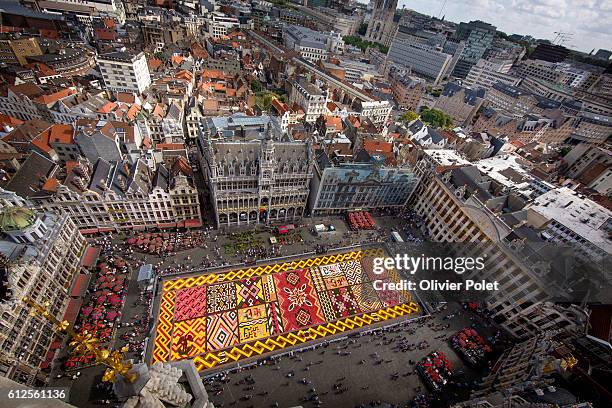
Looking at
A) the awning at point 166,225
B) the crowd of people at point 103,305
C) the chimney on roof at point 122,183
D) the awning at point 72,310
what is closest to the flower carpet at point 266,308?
the crowd of people at point 103,305

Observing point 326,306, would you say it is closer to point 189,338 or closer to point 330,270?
point 330,270

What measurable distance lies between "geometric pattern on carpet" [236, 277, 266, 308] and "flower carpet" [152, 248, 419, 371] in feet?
0.70

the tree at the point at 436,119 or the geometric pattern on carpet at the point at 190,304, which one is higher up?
the tree at the point at 436,119

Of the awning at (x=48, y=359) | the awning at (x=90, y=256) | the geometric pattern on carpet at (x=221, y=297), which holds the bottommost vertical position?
the awning at (x=48, y=359)

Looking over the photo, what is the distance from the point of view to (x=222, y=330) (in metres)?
55.2

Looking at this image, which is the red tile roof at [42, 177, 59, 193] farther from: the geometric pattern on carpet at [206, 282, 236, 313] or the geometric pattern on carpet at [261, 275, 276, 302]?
the geometric pattern on carpet at [261, 275, 276, 302]

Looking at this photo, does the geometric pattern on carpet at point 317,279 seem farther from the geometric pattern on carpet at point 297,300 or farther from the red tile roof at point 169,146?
the red tile roof at point 169,146

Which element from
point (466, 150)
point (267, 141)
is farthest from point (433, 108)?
point (267, 141)

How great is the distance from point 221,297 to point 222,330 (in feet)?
23.7

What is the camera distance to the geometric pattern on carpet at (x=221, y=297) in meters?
58.5

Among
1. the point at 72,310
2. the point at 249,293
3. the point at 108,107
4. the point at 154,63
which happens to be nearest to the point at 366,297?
the point at 249,293

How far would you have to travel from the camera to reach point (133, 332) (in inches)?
2053

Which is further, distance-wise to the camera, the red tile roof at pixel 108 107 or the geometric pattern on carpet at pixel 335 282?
the red tile roof at pixel 108 107

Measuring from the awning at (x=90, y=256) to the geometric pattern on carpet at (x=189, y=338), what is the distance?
76.0 feet
